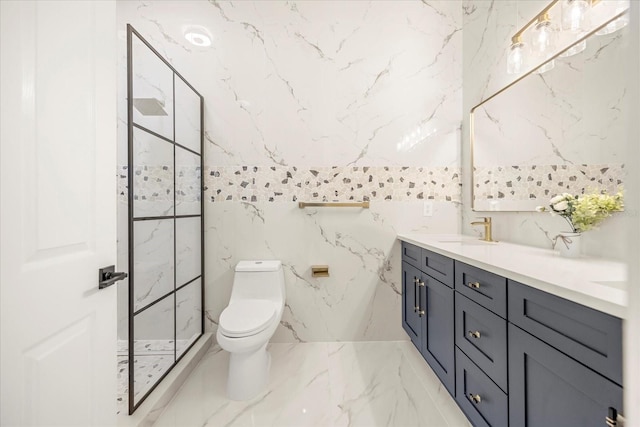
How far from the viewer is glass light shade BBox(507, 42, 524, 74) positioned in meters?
1.68

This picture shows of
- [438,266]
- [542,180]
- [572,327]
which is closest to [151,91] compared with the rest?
[438,266]

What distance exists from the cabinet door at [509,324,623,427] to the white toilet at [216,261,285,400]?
1198mm

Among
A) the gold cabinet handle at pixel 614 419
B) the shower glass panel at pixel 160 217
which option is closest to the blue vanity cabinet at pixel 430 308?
the gold cabinet handle at pixel 614 419

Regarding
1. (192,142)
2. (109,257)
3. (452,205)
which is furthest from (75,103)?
(452,205)

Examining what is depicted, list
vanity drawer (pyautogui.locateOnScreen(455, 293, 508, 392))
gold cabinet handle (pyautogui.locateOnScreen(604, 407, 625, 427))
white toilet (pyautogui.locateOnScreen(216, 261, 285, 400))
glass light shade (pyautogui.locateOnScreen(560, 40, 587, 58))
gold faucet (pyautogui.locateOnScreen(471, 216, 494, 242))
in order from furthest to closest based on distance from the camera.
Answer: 1. gold faucet (pyautogui.locateOnScreen(471, 216, 494, 242))
2. white toilet (pyautogui.locateOnScreen(216, 261, 285, 400))
3. glass light shade (pyautogui.locateOnScreen(560, 40, 587, 58))
4. vanity drawer (pyautogui.locateOnScreen(455, 293, 508, 392))
5. gold cabinet handle (pyautogui.locateOnScreen(604, 407, 625, 427))

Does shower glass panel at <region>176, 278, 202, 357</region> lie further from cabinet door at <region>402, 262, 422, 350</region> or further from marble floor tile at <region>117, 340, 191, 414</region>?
cabinet door at <region>402, 262, 422, 350</region>

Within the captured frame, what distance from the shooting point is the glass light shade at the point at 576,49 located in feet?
4.20

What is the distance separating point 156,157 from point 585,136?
218cm

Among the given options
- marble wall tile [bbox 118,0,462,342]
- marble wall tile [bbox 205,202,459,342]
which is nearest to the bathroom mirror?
marble wall tile [bbox 118,0,462,342]

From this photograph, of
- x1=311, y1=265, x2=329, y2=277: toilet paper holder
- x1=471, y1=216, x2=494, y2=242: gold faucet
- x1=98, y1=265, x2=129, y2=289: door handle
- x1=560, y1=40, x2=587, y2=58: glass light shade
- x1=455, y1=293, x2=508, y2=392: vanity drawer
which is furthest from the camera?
x1=311, y1=265, x2=329, y2=277: toilet paper holder

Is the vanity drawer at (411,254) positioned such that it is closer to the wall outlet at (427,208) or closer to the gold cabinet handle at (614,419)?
the wall outlet at (427,208)

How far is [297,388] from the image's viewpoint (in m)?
1.70

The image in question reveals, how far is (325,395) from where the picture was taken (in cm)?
164

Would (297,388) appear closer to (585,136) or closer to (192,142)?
(192,142)
